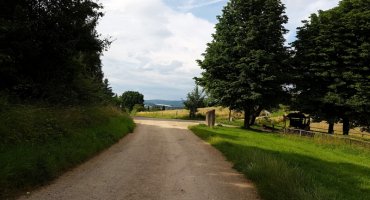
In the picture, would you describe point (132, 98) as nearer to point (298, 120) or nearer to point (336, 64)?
point (298, 120)

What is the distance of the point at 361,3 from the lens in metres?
35.8

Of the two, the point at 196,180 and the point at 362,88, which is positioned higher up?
the point at 362,88

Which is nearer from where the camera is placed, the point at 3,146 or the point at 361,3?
the point at 3,146

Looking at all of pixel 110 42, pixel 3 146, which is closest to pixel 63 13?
pixel 110 42

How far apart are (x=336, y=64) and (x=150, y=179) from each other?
1146 inches

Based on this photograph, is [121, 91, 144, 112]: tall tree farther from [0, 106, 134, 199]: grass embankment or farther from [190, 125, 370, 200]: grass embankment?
[0, 106, 134, 199]: grass embankment

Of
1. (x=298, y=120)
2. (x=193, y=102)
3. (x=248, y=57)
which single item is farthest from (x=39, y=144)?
(x=193, y=102)

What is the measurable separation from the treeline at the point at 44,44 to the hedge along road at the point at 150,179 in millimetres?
4962

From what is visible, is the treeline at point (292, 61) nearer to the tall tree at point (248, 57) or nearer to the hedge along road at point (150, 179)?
the tall tree at point (248, 57)

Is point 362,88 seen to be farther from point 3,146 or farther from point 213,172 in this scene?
point 3,146

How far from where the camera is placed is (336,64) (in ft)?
118

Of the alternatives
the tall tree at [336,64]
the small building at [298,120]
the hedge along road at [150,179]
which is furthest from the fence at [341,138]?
the hedge along road at [150,179]

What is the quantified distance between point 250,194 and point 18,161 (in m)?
6.10

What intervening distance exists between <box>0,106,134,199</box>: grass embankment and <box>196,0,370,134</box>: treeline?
20612 mm
